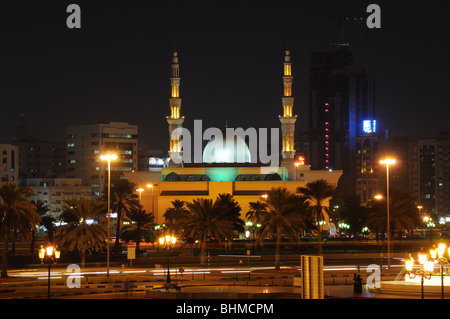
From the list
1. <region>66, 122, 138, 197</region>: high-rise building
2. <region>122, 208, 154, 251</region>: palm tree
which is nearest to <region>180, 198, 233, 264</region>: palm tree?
<region>122, 208, 154, 251</region>: palm tree

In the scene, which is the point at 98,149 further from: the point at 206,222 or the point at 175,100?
the point at 206,222

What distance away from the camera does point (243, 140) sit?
354ft

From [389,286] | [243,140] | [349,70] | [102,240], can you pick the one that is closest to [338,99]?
[349,70]

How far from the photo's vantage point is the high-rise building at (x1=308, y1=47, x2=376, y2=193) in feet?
560

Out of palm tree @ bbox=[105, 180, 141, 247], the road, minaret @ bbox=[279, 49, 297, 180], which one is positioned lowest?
the road

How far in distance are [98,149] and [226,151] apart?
41.8m

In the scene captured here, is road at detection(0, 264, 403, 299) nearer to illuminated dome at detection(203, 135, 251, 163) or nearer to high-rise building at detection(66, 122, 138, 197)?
illuminated dome at detection(203, 135, 251, 163)

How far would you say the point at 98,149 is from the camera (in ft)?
467

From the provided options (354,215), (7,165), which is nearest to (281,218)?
(354,215)

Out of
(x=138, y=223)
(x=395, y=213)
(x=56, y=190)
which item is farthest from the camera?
(x=56, y=190)

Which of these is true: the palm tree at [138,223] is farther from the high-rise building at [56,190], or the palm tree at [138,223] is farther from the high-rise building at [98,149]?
the high-rise building at [98,149]

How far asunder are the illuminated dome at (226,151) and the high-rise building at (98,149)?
37.0 metres
